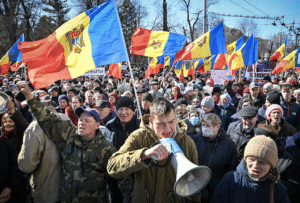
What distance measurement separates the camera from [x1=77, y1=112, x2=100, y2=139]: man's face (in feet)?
8.39

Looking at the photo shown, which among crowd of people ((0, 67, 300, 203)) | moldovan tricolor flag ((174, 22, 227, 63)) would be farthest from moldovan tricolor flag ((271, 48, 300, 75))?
crowd of people ((0, 67, 300, 203))

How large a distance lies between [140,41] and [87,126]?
543 centimetres

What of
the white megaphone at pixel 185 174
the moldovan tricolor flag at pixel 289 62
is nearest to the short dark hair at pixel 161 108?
the white megaphone at pixel 185 174

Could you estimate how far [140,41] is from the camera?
24.5 ft

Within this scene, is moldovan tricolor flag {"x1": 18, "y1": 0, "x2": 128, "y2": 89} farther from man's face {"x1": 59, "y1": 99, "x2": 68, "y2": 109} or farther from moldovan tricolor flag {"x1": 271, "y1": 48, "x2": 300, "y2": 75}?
moldovan tricolor flag {"x1": 271, "y1": 48, "x2": 300, "y2": 75}

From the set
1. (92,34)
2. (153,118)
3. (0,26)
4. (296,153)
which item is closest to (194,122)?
(296,153)

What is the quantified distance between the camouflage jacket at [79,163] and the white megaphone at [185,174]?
1.13 metres

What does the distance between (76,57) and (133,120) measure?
1.47 metres

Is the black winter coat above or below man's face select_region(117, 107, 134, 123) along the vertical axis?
below

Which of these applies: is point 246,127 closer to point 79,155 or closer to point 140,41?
point 79,155

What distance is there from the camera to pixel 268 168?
1904mm

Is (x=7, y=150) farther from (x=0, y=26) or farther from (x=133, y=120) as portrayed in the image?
(x=0, y=26)

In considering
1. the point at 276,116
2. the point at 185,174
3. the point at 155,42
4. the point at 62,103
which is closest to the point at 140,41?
the point at 155,42

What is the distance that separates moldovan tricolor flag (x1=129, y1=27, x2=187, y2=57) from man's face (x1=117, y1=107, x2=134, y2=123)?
4.21 meters
